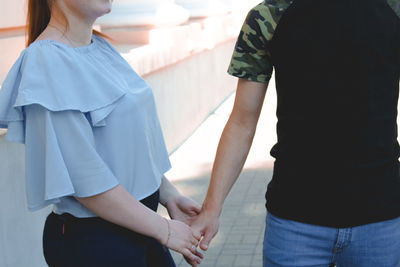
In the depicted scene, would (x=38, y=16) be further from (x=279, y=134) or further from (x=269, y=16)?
(x=279, y=134)

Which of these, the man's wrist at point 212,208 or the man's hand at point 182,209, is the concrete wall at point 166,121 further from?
the man's wrist at point 212,208

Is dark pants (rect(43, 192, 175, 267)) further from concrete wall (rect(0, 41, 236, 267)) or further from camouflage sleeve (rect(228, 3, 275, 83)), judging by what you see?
concrete wall (rect(0, 41, 236, 267))

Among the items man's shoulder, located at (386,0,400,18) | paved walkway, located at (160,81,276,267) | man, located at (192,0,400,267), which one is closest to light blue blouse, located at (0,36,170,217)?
man, located at (192,0,400,267)

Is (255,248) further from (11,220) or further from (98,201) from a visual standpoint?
(98,201)

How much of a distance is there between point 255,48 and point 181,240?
64cm

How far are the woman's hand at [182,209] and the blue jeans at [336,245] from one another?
0.46m

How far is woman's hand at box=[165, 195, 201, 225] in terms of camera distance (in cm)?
245

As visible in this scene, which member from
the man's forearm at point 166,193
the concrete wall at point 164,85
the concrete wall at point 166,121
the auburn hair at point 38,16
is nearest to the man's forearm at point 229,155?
the man's forearm at point 166,193

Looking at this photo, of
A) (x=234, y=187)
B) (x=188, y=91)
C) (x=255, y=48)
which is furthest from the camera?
(x=188, y=91)

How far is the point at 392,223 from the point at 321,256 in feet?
0.76

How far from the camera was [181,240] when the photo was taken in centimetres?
214

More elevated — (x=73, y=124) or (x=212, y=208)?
(x=73, y=124)

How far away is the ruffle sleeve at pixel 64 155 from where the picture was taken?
183 cm

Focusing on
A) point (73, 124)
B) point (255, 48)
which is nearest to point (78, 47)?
point (73, 124)
